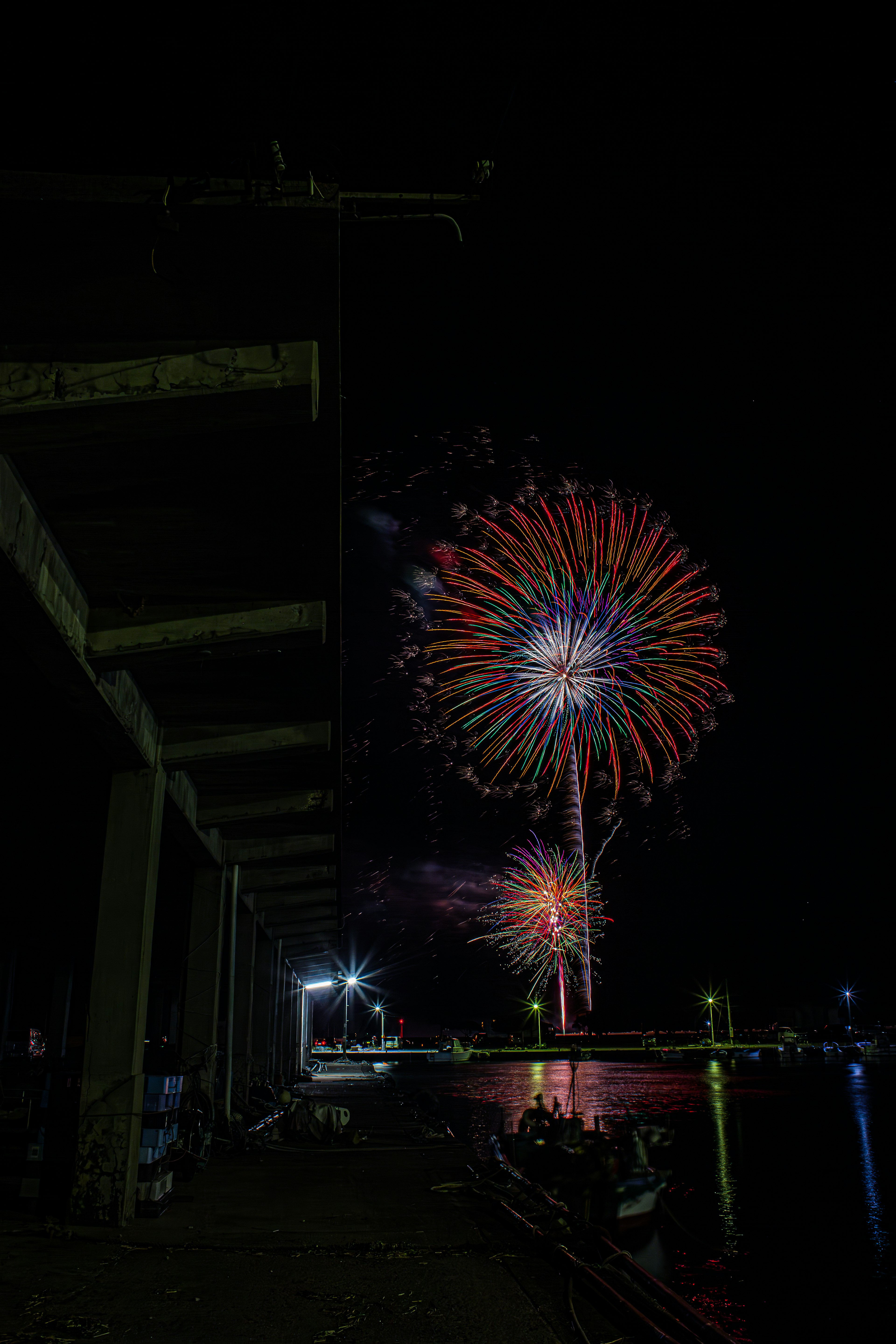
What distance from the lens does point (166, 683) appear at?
1143 cm

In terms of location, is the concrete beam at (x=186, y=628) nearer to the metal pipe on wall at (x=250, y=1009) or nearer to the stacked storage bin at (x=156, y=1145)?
the stacked storage bin at (x=156, y=1145)

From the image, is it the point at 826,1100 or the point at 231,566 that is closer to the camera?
the point at 231,566

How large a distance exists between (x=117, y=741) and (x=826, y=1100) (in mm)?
66275

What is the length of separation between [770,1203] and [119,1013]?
21.2 meters

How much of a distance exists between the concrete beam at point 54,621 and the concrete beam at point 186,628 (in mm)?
185

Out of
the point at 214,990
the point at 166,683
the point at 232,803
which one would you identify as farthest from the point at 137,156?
the point at 214,990

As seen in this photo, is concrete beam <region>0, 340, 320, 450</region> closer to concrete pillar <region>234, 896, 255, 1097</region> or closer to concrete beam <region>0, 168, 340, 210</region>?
concrete beam <region>0, 168, 340, 210</region>

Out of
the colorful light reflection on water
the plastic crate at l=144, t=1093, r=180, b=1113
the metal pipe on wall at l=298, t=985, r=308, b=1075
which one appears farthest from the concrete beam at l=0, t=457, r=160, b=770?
the metal pipe on wall at l=298, t=985, r=308, b=1075

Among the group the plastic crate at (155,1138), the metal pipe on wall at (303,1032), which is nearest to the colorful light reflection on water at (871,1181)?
the plastic crate at (155,1138)

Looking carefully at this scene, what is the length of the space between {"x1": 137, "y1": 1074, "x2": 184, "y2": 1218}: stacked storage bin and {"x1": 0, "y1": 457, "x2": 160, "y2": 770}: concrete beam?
425 centimetres

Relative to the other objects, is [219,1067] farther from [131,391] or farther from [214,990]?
[131,391]

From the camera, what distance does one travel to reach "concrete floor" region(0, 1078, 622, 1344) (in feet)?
21.3

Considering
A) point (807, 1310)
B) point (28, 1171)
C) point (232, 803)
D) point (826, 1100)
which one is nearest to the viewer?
point (28, 1171)

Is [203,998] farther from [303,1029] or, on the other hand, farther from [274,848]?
[303,1029]
